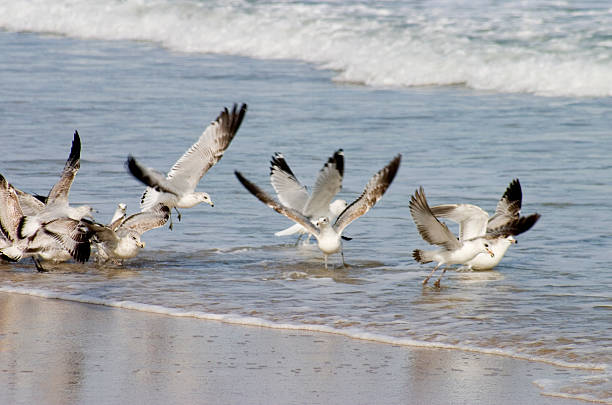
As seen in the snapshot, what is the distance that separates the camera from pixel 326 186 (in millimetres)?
9539

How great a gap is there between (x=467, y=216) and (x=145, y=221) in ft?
7.93

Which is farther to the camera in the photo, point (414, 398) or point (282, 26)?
point (282, 26)

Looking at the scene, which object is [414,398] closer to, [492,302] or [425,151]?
[492,302]

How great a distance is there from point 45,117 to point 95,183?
4033 millimetres

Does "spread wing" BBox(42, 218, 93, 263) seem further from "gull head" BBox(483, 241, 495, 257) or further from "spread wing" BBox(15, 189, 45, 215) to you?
"gull head" BBox(483, 241, 495, 257)

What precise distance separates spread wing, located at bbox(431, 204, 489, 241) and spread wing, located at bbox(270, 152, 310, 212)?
1.50 m

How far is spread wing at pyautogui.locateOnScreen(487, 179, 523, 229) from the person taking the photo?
8.73 m

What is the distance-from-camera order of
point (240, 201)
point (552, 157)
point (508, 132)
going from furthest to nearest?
1. point (508, 132)
2. point (552, 157)
3. point (240, 201)

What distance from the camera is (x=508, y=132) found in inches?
538

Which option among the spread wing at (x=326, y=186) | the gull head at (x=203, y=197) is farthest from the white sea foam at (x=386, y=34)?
the gull head at (x=203, y=197)

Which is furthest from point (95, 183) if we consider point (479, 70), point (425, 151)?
point (479, 70)

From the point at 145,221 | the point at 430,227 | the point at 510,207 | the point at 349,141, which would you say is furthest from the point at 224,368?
the point at 349,141

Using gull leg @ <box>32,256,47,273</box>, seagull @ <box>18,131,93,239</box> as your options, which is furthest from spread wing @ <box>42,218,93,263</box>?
gull leg @ <box>32,256,47,273</box>

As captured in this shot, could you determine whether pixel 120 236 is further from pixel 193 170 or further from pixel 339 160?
pixel 339 160
